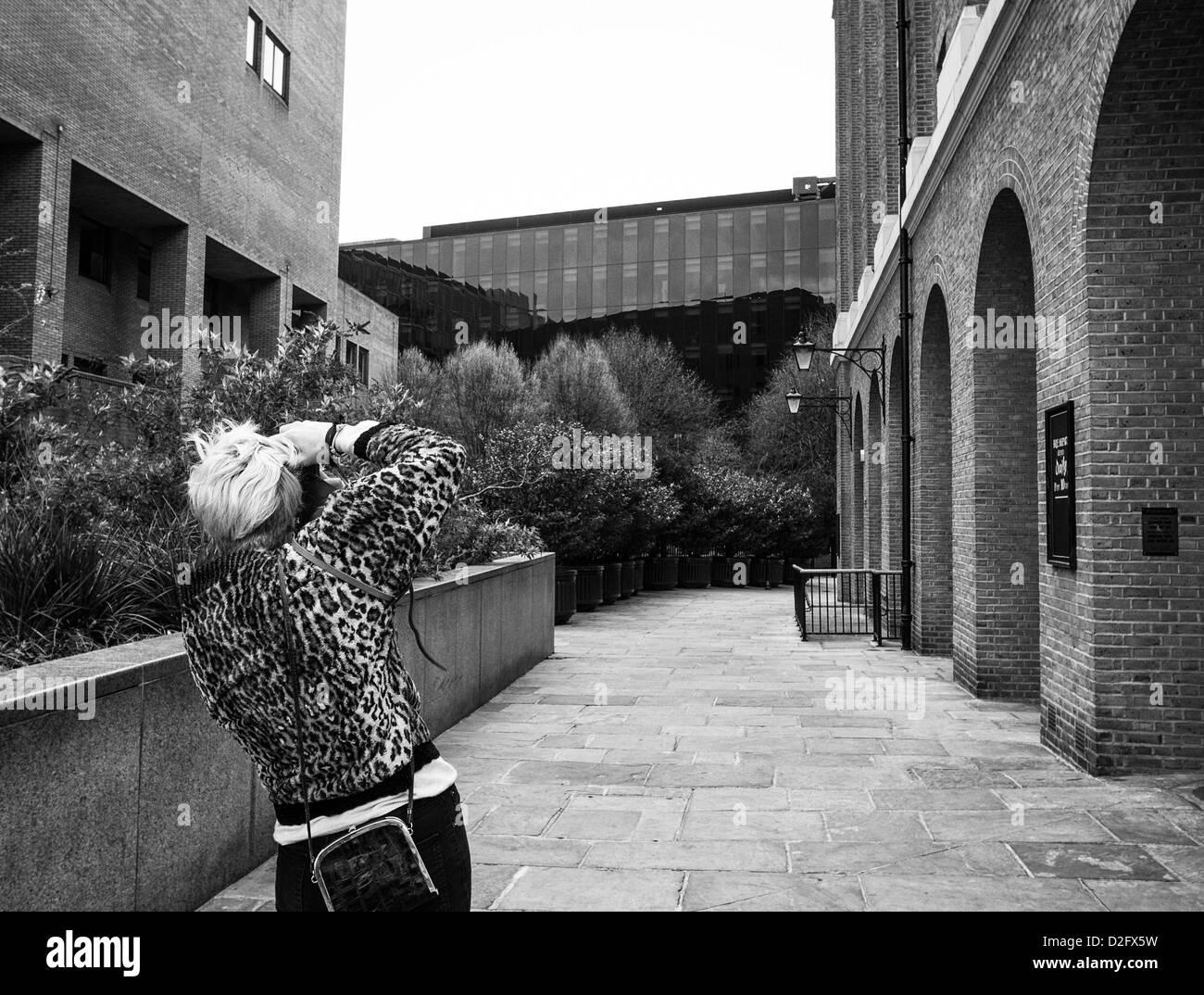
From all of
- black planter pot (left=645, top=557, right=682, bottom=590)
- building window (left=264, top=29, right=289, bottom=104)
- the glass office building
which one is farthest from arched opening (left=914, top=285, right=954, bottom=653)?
the glass office building

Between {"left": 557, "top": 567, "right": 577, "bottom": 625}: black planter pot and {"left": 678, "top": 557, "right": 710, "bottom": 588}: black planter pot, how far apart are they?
12.1 meters

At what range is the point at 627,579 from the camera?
951 inches

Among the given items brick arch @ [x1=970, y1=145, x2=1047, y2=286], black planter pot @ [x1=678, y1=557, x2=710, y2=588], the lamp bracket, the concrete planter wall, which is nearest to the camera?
the concrete planter wall

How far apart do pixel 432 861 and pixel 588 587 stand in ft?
59.4

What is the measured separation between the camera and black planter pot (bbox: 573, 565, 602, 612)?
20.0 m

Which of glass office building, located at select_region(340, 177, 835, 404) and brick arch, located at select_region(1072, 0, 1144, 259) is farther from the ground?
glass office building, located at select_region(340, 177, 835, 404)

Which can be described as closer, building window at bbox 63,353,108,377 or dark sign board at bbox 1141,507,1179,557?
dark sign board at bbox 1141,507,1179,557

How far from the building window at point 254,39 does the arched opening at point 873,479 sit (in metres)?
19.6

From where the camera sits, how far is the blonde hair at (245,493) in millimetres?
1956

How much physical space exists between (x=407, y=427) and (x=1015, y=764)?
5945mm

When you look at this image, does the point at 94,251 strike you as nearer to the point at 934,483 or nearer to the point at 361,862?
the point at 934,483

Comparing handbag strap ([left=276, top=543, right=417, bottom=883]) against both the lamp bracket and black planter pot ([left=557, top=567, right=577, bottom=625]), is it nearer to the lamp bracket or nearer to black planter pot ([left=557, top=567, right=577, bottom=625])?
black planter pot ([left=557, top=567, right=577, bottom=625])

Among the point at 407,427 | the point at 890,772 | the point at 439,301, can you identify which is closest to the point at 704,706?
the point at 890,772

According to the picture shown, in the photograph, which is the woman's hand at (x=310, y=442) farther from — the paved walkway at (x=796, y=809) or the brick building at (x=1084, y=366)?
the brick building at (x=1084, y=366)
